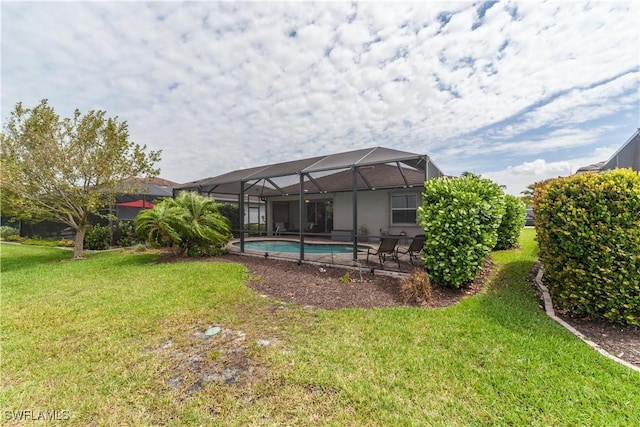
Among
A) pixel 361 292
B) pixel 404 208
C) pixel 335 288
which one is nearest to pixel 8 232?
pixel 335 288

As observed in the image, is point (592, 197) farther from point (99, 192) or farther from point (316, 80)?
point (99, 192)

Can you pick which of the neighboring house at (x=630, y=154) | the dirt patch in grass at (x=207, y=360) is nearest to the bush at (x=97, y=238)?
the dirt patch in grass at (x=207, y=360)

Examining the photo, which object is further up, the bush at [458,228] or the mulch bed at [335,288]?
the bush at [458,228]

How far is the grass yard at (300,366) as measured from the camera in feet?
7.73

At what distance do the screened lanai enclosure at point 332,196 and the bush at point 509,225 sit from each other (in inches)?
117

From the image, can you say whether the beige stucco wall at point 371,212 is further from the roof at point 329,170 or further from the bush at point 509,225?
the bush at point 509,225

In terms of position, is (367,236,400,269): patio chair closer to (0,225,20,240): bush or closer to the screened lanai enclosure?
the screened lanai enclosure

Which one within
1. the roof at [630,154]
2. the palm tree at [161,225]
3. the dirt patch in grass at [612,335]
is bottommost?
the dirt patch in grass at [612,335]

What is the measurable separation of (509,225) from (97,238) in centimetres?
1746

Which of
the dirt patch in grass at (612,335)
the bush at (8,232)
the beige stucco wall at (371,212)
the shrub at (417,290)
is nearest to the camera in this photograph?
the dirt patch in grass at (612,335)

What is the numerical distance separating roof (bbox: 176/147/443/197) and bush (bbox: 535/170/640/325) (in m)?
2.91

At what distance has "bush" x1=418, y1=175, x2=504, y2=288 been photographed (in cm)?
523

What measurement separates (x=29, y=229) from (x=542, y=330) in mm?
26001

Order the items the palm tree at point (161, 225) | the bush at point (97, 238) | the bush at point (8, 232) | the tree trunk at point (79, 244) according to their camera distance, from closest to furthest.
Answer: the palm tree at point (161, 225) < the tree trunk at point (79, 244) < the bush at point (97, 238) < the bush at point (8, 232)
